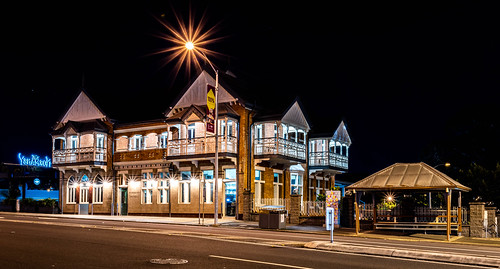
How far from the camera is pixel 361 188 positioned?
24188 millimetres

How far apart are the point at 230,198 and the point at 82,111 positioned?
1563 centimetres

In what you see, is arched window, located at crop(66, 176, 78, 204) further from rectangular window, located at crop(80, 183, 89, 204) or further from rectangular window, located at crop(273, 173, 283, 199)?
rectangular window, located at crop(273, 173, 283, 199)

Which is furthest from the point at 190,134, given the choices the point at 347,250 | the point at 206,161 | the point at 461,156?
the point at 461,156

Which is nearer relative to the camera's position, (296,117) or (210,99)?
(210,99)

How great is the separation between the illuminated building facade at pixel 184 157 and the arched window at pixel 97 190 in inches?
3.1

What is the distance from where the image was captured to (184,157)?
117ft

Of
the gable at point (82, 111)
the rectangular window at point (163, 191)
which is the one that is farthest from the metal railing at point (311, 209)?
the gable at point (82, 111)

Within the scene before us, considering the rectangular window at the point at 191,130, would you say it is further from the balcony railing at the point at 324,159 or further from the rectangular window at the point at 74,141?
the rectangular window at the point at 74,141

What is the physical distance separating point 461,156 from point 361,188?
1409 inches

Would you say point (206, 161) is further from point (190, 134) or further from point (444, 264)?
→ point (444, 264)

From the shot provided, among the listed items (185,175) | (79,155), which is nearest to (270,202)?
(185,175)

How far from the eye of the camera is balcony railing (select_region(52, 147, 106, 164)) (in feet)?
132

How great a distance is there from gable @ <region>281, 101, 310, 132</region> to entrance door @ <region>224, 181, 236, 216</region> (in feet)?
18.4

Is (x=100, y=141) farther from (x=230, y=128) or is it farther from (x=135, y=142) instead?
(x=230, y=128)
